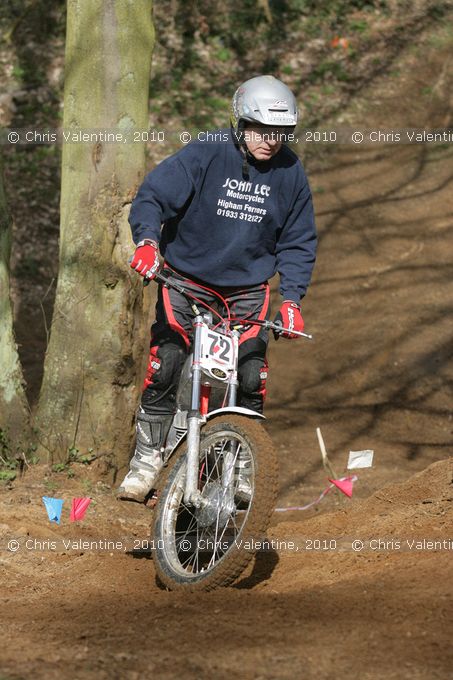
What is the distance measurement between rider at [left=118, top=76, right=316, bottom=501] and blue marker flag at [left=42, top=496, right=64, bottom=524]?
102 centimetres

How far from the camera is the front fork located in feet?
16.5

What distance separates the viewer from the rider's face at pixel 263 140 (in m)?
5.42

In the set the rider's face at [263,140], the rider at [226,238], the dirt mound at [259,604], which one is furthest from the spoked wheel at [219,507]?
the rider's face at [263,140]

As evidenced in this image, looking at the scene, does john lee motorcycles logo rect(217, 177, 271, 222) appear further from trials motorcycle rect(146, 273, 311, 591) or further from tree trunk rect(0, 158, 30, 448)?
tree trunk rect(0, 158, 30, 448)

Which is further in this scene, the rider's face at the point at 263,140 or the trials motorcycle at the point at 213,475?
the rider's face at the point at 263,140

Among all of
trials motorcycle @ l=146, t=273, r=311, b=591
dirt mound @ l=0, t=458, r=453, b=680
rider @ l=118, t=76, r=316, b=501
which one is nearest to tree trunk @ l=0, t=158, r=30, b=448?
dirt mound @ l=0, t=458, r=453, b=680

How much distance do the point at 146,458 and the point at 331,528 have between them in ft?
4.51

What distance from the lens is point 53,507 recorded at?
21.7ft

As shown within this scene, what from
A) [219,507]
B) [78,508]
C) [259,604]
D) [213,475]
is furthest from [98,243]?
[259,604]

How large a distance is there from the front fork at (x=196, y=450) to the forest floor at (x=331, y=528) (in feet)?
1.63

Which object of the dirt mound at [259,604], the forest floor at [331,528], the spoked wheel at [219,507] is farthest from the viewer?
the spoked wheel at [219,507]

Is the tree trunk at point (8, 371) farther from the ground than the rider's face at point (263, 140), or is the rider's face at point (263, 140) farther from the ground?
the rider's face at point (263, 140)

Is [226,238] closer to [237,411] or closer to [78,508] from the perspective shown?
[237,411]

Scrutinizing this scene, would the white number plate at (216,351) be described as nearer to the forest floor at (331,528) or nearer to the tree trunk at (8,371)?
the forest floor at (331,528)
